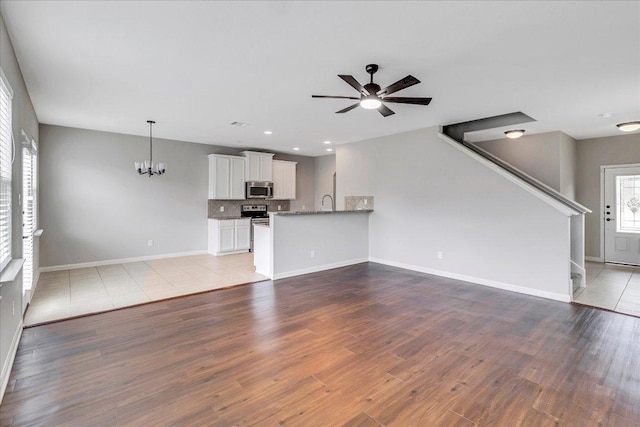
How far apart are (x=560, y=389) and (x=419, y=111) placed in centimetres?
359

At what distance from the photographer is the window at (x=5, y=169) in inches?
90.0

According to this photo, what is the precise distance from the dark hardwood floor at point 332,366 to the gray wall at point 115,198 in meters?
3.17

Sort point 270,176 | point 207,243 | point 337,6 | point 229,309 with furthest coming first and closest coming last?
1. point 270,176
2. point 207,243
3. point 229,309
4. point 337,6

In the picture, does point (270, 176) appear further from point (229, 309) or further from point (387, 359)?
point (387, 359)

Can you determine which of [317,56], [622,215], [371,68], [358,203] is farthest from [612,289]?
[317,56]

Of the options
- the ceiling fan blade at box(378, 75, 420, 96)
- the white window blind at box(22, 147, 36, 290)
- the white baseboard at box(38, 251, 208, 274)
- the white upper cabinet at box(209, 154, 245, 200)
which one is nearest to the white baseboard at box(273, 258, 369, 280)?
the white baseboard at box(38, 251, 208, 274)

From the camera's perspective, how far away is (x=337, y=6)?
2115mm

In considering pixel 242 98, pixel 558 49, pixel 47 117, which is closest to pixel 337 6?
pixel 558 49

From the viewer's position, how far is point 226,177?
751cm

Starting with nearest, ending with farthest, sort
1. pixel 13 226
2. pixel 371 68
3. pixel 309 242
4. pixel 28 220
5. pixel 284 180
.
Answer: pixel 13 226 < pixel 371 68 < pixel 28 220 < pixel 309 242 < pixel 284 180

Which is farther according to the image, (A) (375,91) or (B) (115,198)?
(B) (115,198)

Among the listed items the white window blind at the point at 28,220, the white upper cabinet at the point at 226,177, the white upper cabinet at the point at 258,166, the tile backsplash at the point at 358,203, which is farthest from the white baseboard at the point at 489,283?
the white window blind at the point at 28,220

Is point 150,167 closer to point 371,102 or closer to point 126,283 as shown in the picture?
point 126,283

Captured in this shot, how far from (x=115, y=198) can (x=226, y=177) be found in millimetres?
2290
